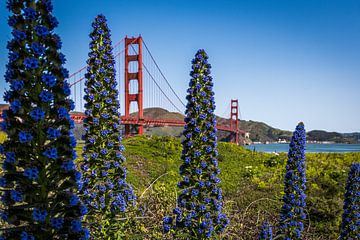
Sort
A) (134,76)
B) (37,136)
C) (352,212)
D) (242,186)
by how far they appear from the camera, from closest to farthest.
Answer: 1. (37,136)
2. (352,212)
3. (242,186)
4. (134,76)

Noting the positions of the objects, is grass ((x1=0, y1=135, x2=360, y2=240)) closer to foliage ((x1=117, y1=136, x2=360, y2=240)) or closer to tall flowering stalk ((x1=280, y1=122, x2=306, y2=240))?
foliage ((x1=117, y1=136, x2=360, y2=240))

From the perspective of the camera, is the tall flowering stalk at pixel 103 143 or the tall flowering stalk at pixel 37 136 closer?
the tall flowering stalk at pixel 37 136

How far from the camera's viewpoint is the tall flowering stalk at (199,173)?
3.63 m

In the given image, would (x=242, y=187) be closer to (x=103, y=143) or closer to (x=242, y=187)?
(x=242, y=187)

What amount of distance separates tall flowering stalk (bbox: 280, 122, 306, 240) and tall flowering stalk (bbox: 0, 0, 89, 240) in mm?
3074

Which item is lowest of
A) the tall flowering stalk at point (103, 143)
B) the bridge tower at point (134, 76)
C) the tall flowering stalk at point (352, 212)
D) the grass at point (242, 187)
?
the grass at point (242, 187)

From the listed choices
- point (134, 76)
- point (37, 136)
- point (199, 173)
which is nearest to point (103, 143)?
point (199, 173)

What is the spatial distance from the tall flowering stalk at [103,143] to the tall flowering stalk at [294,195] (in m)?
1.88

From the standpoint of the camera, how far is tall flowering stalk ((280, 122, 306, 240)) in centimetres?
432

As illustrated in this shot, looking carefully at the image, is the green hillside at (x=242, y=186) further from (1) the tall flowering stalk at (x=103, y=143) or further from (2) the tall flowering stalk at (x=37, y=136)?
(2) the tall flowering stalk at (x=37, y=136)

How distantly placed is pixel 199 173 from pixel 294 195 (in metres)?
1.39

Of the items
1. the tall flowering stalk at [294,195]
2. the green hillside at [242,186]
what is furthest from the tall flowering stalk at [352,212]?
the green hillside at [242,186]

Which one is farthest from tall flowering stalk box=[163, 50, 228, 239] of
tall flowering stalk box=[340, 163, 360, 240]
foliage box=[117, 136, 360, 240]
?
tall flowering stalk box=[340, 163, 360, 240]

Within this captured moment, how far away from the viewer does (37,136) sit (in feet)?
5.90
